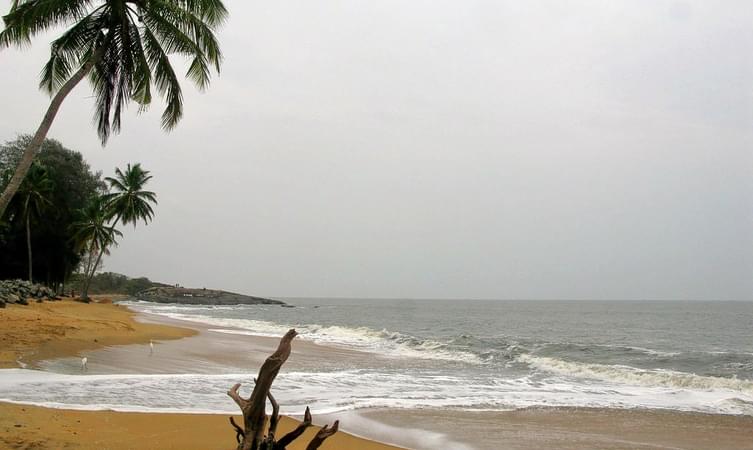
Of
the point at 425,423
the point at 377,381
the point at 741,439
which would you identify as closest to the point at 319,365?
the point at 377,381

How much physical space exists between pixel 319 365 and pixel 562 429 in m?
8.82

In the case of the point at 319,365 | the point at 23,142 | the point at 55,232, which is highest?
the point at 23,142

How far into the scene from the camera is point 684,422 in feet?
34.1

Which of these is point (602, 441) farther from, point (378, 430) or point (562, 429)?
point (378, 430)

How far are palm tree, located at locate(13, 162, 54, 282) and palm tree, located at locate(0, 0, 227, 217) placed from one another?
28.1m

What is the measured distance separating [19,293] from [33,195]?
1042 cm

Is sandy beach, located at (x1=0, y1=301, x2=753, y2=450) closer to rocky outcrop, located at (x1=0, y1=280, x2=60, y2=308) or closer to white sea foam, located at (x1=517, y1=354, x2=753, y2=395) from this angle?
white sea foam, located at (x1=517, y1=354, x2=753, y2=395)

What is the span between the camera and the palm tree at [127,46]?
991 centimetres

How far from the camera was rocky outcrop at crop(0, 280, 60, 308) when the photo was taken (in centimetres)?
2389

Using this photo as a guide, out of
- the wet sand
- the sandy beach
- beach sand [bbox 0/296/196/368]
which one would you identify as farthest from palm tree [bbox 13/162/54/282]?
the wet sand

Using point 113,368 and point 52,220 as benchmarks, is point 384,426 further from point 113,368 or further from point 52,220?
point 52,220

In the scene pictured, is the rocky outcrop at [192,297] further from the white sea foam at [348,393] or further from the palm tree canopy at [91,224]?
the white sea foam at [348,393]

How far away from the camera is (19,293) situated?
90.1 ft

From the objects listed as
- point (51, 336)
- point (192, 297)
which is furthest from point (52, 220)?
point (192, 297)
